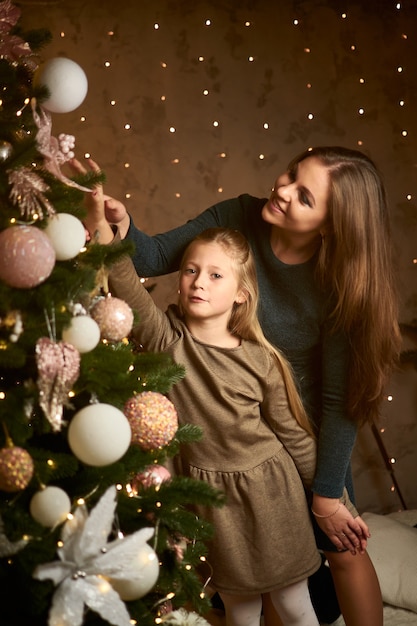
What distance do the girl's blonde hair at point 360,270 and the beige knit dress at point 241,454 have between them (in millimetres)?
208

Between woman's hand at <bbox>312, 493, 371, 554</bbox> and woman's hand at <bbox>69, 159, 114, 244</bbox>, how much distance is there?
33.7 inches

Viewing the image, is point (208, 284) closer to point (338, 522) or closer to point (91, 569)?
point (338, 522)

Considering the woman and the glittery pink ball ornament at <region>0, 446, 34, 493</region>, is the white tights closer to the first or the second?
the woman

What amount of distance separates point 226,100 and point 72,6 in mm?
718

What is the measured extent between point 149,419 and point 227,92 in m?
2.15

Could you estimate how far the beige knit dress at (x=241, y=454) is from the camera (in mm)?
1754

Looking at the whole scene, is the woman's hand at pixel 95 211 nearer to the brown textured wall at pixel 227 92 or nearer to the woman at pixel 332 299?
the woman at pixel 332 299

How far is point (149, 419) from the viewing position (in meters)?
1.25

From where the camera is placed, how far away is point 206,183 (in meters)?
3.12

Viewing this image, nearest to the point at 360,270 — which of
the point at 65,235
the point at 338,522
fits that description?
the point at 338,522

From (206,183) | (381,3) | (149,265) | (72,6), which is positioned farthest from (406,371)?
(72,6)

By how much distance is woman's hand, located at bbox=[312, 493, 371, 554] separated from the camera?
1.84m

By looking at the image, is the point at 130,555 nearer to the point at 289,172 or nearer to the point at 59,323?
the point at 59,323

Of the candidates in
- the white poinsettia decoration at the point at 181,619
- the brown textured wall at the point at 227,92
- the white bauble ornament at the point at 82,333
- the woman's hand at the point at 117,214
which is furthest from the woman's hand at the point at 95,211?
the brown textured wall at the point at 227,92
